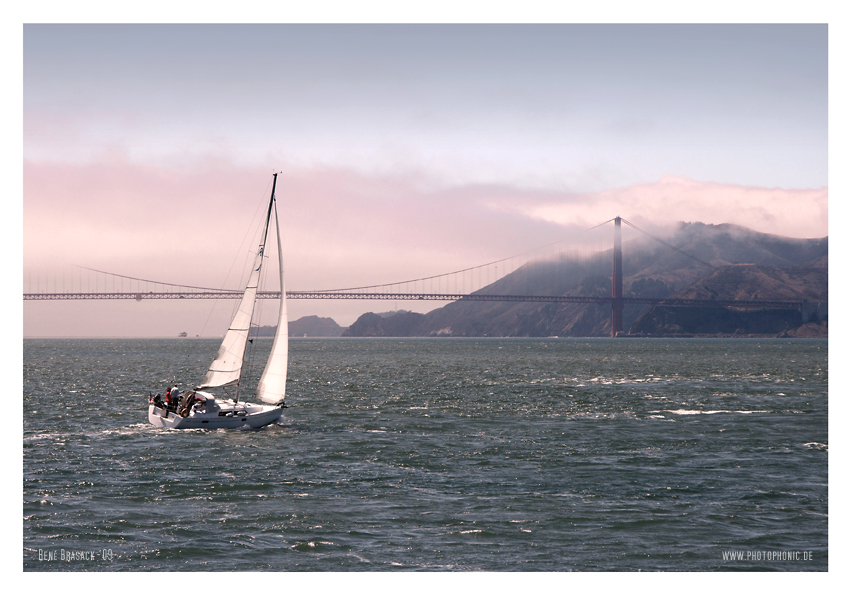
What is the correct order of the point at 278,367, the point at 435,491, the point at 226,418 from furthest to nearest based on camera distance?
the point at 278,367, the point at 226,418, the point at 435,491

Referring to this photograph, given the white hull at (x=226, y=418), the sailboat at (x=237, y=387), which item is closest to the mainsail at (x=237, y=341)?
the sailboat at (x=237, y=387)

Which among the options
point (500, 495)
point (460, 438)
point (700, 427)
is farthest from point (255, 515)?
point (700, 427)

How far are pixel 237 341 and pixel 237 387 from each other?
2.06 m

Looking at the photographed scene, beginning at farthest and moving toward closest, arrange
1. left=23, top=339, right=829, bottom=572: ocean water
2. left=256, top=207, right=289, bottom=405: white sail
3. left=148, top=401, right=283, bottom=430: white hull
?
1. left=256, top=207, right=289, bottom=405: white sail
2. left=148, top=401, right=283, bottom=430: white hull
3. left=23, top=339, right=829, bottom=572: ocean water

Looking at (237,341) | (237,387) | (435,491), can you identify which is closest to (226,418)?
(237,387)

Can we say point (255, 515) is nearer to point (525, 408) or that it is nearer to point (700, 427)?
point (700, 427)

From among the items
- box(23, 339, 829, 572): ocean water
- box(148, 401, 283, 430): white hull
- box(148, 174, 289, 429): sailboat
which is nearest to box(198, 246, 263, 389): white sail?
box(148, 174, 289, 429): sailboat

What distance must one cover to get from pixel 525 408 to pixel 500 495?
Answer: 22.1m

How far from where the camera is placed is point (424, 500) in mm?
20531

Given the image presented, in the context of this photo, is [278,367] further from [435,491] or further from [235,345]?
[435,491]

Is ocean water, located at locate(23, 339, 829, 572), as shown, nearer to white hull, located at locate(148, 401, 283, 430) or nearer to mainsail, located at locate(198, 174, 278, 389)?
white hull, located at locate(148, 401, 283, 430)

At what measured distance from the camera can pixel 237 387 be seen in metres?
35.3

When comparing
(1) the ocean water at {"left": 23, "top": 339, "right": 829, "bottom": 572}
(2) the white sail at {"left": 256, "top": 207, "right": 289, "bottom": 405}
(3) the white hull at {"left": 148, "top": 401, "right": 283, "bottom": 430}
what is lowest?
(1) the ocean water at {"left": 23, "top": 339, "right": 829, "bottom": 572}

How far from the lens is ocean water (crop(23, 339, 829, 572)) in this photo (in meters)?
16.2
